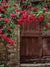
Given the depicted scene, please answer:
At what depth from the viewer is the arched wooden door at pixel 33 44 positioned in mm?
5559

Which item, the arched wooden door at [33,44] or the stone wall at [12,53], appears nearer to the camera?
the stone wall at [12,53]

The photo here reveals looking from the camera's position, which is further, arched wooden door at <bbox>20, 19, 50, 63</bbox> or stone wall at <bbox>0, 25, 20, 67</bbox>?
arched wooden door at <bbox>20, 19, 50, 63</bbox>

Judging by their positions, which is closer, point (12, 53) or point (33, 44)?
point (12, 53)

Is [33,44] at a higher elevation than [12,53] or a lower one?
higher

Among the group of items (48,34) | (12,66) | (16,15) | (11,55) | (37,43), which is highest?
(16,15)

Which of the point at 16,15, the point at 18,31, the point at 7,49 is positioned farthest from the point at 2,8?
the point at 7,49

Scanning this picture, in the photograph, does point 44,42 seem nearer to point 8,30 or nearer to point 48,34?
point 48,34

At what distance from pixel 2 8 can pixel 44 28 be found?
2.07m

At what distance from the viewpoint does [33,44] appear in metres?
5.59

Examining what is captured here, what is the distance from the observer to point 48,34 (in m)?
5.56

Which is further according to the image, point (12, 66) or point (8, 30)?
point (12, 66)

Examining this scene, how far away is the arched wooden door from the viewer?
5.56 meters

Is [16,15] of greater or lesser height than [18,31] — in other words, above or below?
above

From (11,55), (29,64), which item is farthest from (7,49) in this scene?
(29,64)
